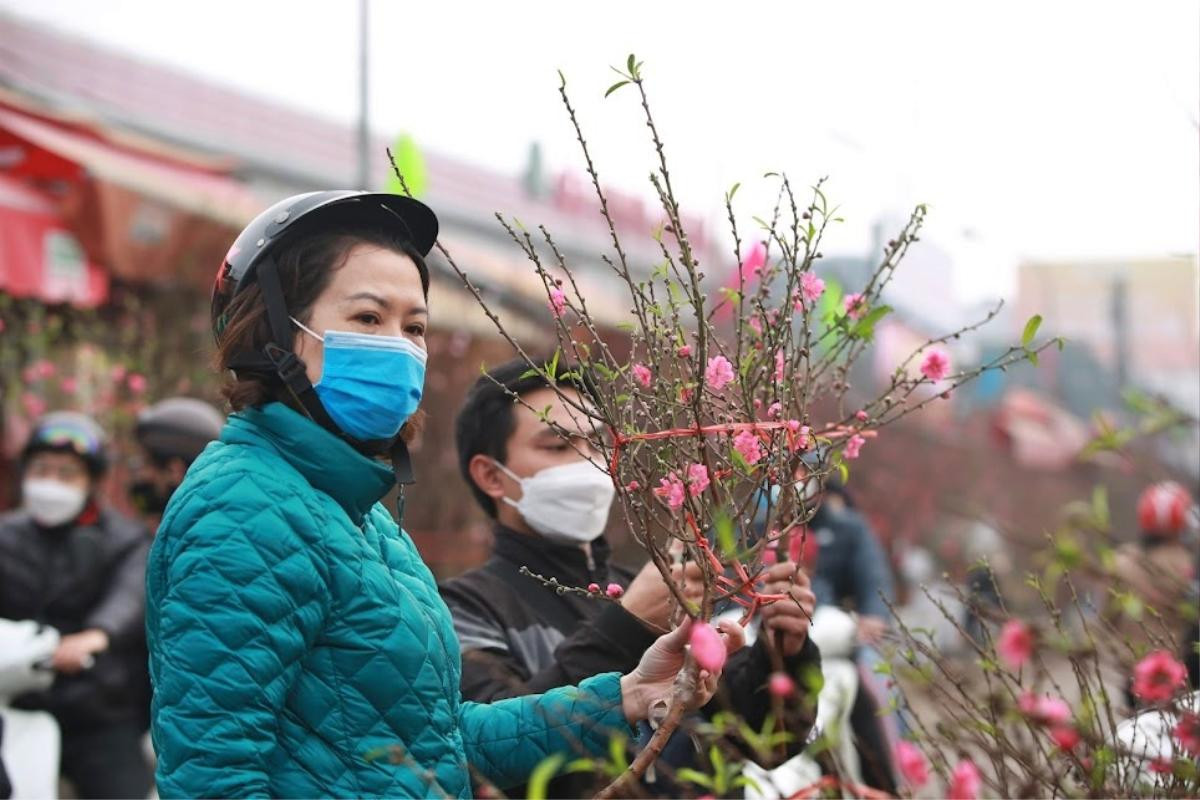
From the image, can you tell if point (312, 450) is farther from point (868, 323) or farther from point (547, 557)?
point (547, 557)

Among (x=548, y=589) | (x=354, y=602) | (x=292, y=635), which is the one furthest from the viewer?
(x=548, y=589)

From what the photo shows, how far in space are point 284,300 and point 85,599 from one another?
12.1 feet

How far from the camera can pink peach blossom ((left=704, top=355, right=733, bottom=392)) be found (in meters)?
2.73

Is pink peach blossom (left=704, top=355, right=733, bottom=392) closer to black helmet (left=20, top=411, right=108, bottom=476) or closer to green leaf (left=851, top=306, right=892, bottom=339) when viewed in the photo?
green leaf (left=851, top=306, right=892, bottom=339)

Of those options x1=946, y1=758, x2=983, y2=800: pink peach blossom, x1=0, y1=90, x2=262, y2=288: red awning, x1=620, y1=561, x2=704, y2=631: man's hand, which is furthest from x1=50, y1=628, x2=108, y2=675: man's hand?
x1=0, y1=90, x2=262, y2=288: red awning

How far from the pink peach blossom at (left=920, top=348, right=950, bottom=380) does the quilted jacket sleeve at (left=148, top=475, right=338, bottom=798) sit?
1.30 m

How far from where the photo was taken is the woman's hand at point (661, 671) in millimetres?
2561

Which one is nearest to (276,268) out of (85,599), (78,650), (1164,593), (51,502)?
→ (1164,593)

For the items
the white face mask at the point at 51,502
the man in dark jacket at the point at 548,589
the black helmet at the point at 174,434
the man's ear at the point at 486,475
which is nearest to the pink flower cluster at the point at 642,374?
the man in dark jacket at the point at 548,589

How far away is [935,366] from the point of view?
3021 millimetres

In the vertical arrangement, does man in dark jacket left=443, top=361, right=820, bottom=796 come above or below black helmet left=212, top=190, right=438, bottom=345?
below

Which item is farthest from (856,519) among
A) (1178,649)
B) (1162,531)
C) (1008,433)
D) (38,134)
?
(1008,433)

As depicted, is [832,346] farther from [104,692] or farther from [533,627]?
[104,692]

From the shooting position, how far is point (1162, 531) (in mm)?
5680
